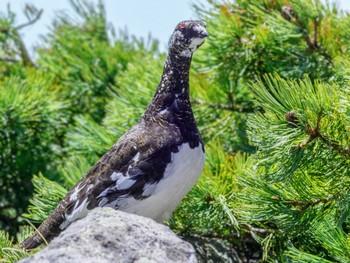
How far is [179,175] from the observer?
2.64 metres

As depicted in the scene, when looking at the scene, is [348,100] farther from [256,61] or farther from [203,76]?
[203,76]

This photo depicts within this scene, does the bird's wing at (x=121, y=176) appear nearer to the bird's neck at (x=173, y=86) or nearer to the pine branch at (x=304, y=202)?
the bird's neck at (x=173, y=86)

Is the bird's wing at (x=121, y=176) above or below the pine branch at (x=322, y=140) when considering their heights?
above

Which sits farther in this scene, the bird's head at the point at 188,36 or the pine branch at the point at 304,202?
the bird's head at the point at 188,36

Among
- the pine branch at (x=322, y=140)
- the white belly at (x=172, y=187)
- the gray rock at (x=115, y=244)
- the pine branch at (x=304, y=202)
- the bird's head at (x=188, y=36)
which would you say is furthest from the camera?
the bird's head at (x=188, y=36)

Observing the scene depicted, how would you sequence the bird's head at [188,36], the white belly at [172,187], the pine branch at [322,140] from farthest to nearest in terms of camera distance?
1. the bird's head at [188,36]
2. the white belly at [172,187]
3. the pine branch at [322,140]

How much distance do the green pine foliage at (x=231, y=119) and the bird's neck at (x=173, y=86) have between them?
9.5 inches

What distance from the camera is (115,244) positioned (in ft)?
6.27

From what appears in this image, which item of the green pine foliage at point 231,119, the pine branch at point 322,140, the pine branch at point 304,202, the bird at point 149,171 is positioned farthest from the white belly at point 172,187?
the pine branch at point 322,140

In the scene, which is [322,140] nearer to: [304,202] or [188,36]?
[304,202]

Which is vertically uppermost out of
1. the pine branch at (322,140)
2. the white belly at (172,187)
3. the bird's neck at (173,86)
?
the bird's neck at (173,86)

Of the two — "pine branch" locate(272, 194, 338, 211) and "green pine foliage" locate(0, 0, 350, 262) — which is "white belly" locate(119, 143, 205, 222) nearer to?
"green pine foliage" locate(0, 0, 350, 262)

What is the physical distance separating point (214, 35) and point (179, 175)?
1.11 m

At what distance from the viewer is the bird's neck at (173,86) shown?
288 cm
